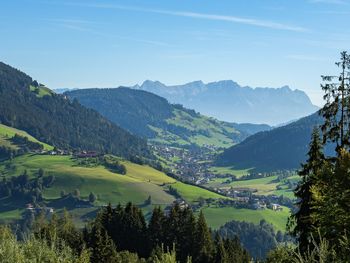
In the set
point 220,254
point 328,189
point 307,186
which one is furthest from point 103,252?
point 328,189

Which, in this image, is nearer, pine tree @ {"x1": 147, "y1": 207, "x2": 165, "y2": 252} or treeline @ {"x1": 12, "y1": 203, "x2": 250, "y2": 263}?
treeline @ {"x1": 12, "y1": 203, "x2": 250, "y2": 263}

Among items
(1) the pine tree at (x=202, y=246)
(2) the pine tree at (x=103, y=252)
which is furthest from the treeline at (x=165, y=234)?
(2) the pine tree at (x=103, y=252)

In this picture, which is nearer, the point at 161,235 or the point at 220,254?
the point at 220,254

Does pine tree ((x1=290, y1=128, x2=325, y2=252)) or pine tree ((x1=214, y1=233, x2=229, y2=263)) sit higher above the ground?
pine tree ((x1=290, y1=128, x2=325, y2=252))

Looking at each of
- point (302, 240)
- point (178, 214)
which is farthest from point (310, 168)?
point (178, 214)

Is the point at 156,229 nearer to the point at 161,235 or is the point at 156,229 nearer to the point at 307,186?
the point at 161,235

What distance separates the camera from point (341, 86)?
37812mm

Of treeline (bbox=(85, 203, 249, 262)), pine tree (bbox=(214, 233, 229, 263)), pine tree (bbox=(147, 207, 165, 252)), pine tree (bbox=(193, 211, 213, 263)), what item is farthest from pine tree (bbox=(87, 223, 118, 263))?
pine tree (bbox=(147, 207, 165, 252))

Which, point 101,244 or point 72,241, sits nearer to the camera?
point 101,244

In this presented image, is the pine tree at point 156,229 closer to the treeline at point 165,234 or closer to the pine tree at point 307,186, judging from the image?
the treeline at point 165,234

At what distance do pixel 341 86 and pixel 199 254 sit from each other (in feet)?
253

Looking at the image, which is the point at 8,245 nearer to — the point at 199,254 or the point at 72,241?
the point at 72,241

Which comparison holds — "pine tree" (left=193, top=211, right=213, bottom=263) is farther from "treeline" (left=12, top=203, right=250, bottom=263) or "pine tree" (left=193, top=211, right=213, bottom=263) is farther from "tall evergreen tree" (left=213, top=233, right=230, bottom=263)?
"tall evergreen tree" (left=213, top=233, right=230, bottom=263)

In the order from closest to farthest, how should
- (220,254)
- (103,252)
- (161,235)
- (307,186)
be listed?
(307,186)
(103,252)
(220,254)
(161,235)
